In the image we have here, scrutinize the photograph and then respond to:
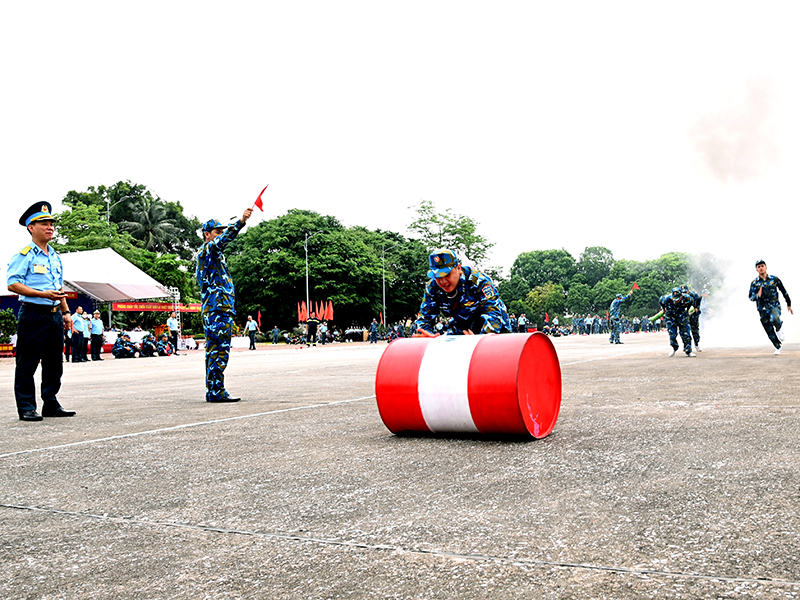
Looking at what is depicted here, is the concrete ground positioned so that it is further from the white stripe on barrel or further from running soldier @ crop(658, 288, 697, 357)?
running soldier @ crop(658, 288, 697, 357)

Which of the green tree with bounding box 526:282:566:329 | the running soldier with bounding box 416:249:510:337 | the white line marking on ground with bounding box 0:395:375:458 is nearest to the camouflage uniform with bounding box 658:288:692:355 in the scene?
the white line marking on ground with bounding box 0:395:375:458

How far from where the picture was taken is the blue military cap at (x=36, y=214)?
7.32m

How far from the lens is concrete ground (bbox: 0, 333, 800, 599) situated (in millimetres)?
2312

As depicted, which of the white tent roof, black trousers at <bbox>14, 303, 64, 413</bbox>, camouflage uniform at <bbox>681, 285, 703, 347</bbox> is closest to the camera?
black trousers at <bbox>14, 303, 64, 413</bbox>

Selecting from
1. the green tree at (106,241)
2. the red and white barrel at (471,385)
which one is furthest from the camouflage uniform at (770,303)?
the green tree at (106,241)

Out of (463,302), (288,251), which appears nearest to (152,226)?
(288,251)

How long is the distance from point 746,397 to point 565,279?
11956cm

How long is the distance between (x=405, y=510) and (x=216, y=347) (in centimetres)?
559

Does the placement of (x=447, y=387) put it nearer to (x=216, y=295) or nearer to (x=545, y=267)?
(x=216, y=295)

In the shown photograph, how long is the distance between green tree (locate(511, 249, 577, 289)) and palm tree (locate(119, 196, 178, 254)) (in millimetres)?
65015

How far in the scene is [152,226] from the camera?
7575 cm

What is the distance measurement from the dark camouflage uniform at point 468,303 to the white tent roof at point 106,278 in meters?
32.5

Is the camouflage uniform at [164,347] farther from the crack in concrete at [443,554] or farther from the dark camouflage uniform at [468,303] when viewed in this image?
the crack in concrete at [443,554]

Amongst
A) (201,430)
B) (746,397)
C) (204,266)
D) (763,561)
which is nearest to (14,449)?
(201,430)
